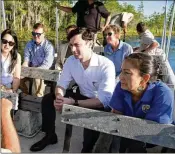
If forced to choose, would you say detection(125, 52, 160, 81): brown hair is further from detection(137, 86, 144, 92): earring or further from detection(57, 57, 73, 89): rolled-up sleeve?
detection(57, 57, 73, 89): rolled-up sleeve

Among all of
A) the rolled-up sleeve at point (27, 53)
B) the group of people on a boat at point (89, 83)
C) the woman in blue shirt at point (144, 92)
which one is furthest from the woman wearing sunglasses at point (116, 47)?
the woman in blue shirt at point (144, 92)

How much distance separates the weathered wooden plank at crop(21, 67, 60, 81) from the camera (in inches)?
104

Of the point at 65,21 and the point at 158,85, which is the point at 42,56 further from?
the point at 65,21

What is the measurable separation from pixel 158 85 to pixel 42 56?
1.95 m

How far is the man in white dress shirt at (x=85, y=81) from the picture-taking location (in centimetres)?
207

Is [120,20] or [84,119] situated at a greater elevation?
[120,20]

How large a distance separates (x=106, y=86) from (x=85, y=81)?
0.71 feet

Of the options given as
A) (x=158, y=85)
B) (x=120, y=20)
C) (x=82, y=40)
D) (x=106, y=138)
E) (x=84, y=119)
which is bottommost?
(x=106, y=138)

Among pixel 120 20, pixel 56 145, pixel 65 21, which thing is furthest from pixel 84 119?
pixel 65 21

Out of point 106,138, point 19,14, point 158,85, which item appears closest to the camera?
point 158,85

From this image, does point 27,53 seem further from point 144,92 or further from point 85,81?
point 144,92

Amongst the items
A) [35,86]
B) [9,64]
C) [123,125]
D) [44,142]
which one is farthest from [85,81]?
[35,86]

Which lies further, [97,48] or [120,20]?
[120,20]

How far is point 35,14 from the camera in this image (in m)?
18.2
